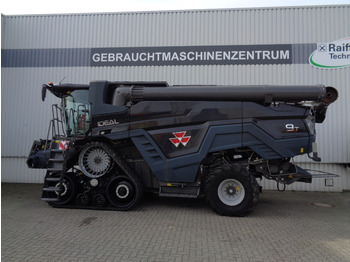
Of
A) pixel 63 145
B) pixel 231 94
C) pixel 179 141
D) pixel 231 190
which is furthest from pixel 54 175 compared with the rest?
pixel 231 94

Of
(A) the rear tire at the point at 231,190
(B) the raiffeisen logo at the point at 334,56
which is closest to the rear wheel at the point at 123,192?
(A) the rear tire at the point at 231,190

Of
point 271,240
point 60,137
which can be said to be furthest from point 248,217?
point 60,137

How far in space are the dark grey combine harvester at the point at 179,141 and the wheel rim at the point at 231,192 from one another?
0.07 feet

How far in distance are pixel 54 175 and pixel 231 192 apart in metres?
4.46

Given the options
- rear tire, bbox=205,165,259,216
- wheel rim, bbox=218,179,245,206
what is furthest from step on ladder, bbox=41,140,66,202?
wheel rim, bbox=218,179,245,206

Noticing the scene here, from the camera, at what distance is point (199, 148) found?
619 centimetres

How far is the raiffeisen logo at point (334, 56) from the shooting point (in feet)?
31.6

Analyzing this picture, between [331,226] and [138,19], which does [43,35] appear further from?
[331,226]

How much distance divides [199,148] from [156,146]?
103cm

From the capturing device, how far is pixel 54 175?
6793mm

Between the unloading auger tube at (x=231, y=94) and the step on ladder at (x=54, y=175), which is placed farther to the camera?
the step on ladder at (x=54, y=175)

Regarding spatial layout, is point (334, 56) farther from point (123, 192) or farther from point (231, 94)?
point (123, 192)

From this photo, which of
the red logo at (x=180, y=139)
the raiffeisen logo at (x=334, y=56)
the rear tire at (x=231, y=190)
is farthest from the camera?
the raiffeisen logo at (x=334, y=56)

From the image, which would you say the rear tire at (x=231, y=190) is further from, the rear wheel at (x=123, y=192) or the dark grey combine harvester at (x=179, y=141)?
the rear wheel at (x=123, y=192)
